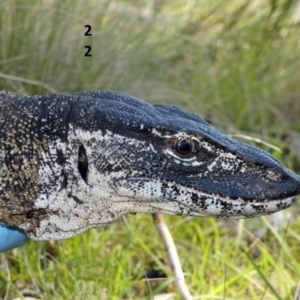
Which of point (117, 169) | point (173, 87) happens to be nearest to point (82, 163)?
point (117, 169)

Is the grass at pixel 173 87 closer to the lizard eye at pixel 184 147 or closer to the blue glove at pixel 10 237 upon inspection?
the blue glove at pixel 10 237

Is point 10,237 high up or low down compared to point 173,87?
down

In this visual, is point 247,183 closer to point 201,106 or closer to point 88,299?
point 88,299

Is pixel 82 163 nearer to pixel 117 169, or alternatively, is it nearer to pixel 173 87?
pixel 117 169

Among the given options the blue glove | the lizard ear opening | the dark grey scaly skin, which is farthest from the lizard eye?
the blue glove

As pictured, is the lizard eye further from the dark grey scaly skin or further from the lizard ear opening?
the lizard ear opening

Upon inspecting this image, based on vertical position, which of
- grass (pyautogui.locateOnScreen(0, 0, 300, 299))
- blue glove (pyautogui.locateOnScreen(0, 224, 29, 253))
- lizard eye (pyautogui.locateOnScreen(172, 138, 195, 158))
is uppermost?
grass (pyautogui.locateOnScreen(0, 0, 300, 299))

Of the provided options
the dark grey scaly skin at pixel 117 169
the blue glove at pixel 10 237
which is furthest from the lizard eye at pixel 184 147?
the blue glove at pixel 10 237
